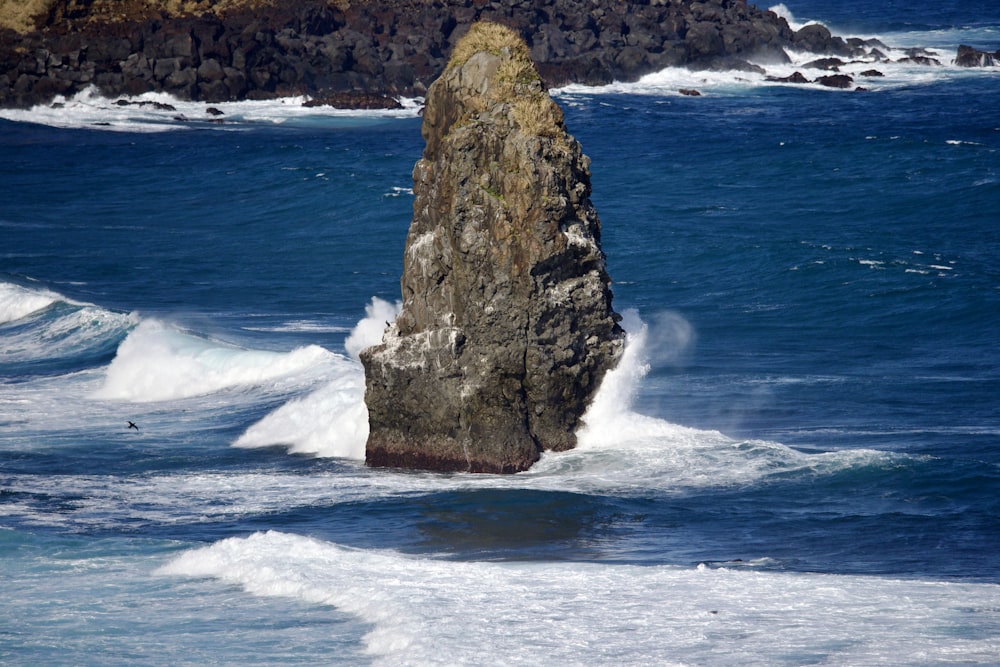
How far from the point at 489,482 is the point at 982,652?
7.07 m

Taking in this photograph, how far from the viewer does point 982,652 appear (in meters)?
10.7

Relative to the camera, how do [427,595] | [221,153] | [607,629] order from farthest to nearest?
[221,153], [427,595], [607,629]

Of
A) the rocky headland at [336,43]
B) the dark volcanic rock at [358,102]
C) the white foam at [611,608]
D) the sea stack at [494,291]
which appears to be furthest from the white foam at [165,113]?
the white foam at [611,608]

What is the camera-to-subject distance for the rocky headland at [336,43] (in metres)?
67.7

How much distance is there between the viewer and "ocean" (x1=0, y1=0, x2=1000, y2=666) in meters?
11.9

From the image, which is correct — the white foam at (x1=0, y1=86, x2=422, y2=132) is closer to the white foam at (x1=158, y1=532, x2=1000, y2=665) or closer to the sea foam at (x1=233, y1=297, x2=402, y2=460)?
the sea foam at (x1=233, y1=297, x2=402, y2=460)

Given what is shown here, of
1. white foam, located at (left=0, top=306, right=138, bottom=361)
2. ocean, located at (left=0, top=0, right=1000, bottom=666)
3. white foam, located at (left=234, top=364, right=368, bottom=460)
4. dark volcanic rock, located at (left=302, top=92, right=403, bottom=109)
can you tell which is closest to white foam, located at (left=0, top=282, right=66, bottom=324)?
ocean, located at (left=0, top=0, right=1000, bottom=666)

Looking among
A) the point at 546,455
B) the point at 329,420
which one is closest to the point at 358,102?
the point at 329,420

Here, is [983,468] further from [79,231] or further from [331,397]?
[79,231]

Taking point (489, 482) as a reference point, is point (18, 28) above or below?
above

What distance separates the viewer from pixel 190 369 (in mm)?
24422

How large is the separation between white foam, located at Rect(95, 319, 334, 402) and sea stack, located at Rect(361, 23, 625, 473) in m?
6.60

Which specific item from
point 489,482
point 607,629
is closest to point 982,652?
point 607,629

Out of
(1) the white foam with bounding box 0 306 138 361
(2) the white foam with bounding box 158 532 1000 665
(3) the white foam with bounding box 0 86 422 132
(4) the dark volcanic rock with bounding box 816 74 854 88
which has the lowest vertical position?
(1) the white foam with bounding box 0 306 138 361
